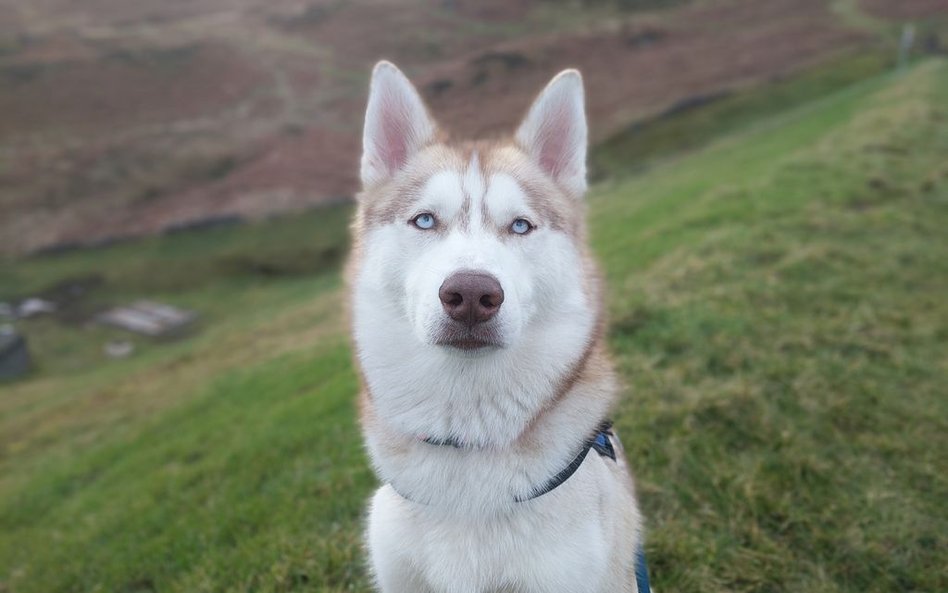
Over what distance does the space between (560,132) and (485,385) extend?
127cm

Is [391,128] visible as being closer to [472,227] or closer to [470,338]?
[472,227]

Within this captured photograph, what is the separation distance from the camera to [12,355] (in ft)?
52.3

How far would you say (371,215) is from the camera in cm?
262

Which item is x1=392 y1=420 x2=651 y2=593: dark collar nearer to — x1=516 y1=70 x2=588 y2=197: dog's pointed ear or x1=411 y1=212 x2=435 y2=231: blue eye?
x1=411 y1=212 x2=435 y2=231: blue eye

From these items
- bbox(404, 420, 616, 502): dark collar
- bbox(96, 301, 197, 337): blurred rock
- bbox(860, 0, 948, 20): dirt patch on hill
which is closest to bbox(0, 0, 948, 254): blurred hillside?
bbox(860, 0, 948, 20): dirt patch on hill

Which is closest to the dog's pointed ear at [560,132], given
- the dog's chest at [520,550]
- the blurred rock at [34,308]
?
the dog's chest at [520,550]

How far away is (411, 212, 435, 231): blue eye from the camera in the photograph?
2.43m

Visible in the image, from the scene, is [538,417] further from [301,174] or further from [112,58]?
[112,58]

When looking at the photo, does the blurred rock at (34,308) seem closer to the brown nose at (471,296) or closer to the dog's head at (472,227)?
the dog's head at (472,227)

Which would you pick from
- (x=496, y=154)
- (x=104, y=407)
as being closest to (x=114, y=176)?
(x=104, y=407)

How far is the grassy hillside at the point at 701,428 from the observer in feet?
10.6

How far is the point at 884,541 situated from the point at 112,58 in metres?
48.0

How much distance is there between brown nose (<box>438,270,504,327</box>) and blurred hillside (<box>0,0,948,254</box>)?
20142 mm

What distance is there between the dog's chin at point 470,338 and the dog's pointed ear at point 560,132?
1055 mm
